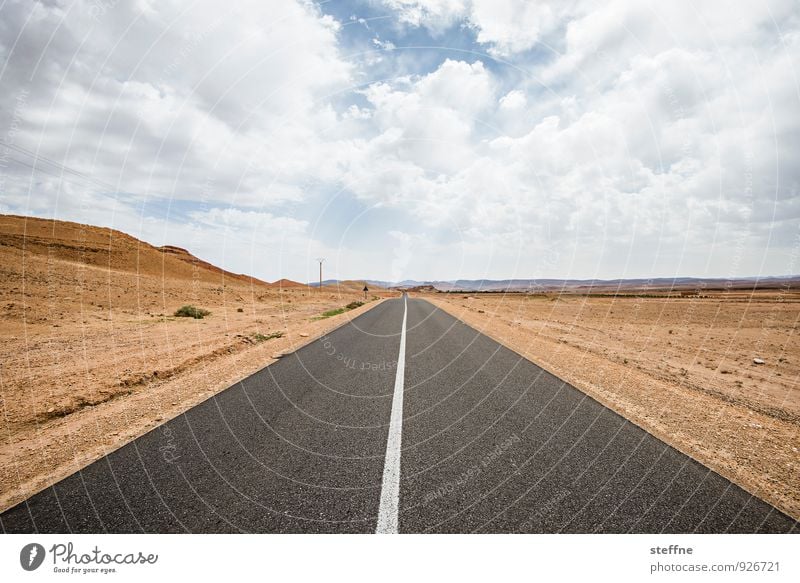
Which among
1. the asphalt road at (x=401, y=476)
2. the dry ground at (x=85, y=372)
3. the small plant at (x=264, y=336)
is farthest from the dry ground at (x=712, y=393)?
the small plant at (x=264, y=336)

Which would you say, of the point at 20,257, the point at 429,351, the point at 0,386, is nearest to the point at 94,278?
the point at 20,257

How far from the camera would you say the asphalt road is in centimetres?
271

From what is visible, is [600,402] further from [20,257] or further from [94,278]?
→ [20,257]

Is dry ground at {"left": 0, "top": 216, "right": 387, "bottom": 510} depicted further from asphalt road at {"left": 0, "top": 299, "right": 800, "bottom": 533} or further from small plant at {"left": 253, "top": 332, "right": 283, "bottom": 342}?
asphalt road at {"left": 0, "top": 299, "right": 800, "bottom": 533}

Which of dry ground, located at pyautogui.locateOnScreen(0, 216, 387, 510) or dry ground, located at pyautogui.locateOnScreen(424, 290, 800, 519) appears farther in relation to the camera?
dry ground, located at pyautogui.locateOnScreen(0, 216, 387, 510)

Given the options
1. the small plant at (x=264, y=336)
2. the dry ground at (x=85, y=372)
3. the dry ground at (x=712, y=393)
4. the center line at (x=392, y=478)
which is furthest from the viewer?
the small plant at (x=264, y=336)

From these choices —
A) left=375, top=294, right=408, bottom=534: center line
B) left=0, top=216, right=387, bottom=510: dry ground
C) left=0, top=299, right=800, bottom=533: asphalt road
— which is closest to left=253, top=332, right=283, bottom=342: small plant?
left=0, top=216, right=387, bottom=510: dry ground

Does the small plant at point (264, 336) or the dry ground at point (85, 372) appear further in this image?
the small plant at point (264, 336)

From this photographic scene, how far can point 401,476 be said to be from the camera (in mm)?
3352

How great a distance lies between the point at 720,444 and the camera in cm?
426

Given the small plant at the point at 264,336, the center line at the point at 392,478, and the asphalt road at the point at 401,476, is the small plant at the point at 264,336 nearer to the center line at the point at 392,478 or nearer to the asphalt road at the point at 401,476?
the asphalt road at the point at 401,476

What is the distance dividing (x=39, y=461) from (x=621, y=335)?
2041cm

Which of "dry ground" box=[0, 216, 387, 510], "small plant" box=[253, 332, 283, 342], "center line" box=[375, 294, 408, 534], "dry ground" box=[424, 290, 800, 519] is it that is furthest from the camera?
"small plant" box=[253, 332, 283, 342]

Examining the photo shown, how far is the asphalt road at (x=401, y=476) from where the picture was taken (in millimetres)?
2711
